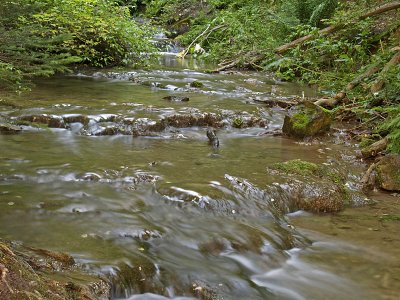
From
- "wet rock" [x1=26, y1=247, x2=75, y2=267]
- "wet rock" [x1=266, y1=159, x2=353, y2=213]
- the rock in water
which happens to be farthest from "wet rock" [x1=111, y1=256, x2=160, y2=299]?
the rock in water

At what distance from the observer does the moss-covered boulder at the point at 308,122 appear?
7.32 meters

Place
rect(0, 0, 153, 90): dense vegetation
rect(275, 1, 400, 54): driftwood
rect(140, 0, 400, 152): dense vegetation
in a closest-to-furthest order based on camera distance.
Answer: rect(140, 0, 400, 152): dense vegetation, rect(275, 1, 400, 54): driftwood, rect(0, 0, 153, 90): dense vegetation

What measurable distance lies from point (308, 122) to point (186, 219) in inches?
151

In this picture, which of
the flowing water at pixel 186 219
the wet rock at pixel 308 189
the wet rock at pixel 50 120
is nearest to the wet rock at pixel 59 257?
the flowing water at pixel 186 219

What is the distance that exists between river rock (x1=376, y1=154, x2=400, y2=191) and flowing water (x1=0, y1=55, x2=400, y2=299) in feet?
0.64

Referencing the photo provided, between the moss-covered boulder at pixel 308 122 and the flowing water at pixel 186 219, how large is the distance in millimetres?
263

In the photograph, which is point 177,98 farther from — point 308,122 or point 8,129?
point 8,129

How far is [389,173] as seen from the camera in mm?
5621

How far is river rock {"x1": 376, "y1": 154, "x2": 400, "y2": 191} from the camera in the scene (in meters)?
5.54

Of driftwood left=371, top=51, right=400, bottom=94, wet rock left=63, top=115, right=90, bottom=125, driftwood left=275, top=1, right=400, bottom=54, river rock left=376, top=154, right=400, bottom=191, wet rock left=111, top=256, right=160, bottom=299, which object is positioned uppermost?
driftwood left=275, top=1, right=400, bottom=54

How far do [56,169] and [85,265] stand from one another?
232 centimetres

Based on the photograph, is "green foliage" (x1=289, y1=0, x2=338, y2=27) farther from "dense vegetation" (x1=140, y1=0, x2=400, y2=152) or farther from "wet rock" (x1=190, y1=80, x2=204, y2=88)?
"wet rock" (x1=190, y1=80, x2=204, y2=88)

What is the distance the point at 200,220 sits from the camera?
13.7 feet

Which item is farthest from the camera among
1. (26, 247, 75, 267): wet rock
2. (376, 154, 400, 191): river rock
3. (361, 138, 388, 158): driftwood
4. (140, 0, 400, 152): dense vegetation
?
(140, 0, 400, 152): dense vegetation
